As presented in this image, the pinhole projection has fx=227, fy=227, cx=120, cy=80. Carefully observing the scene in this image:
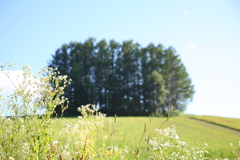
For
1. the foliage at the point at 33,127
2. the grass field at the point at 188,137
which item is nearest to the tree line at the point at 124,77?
the grass field at the point at 188,137

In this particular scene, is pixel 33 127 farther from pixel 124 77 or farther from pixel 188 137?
pixel 124 77

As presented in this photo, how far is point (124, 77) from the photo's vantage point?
51.2 meters

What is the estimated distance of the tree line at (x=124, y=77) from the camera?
47.7 meters

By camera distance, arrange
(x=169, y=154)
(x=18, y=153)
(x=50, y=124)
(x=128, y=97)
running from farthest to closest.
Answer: (x=128, y=97) < (x=169, y=154) < (x=18, y=153) < (x=50, y=124)

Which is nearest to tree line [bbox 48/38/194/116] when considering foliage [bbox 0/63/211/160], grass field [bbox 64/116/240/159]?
grass field [bbox 64/116/240/159]

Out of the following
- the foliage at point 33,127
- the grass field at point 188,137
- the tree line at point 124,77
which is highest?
the tree line at point 124,77

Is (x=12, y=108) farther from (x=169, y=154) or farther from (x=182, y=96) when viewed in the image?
(x=182, y=96)

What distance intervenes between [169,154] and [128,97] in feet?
141

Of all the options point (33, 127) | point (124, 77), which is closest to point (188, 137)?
point (33, 127)

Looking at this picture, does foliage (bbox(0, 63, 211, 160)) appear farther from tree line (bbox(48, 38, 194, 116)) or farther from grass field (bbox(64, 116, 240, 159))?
tree line (bbox(48, 38, 194, 116))

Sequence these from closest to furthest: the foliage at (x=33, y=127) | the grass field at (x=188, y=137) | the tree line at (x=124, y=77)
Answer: the foliage at (x=33, y=127), the grass field at (x=188, y=137), the tree line at (x=124, y=77)

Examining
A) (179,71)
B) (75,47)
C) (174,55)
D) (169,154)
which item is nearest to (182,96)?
(179,71)

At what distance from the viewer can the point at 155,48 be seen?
5256cm

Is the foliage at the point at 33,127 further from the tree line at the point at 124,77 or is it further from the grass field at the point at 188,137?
the tree line at the point at 124,77
